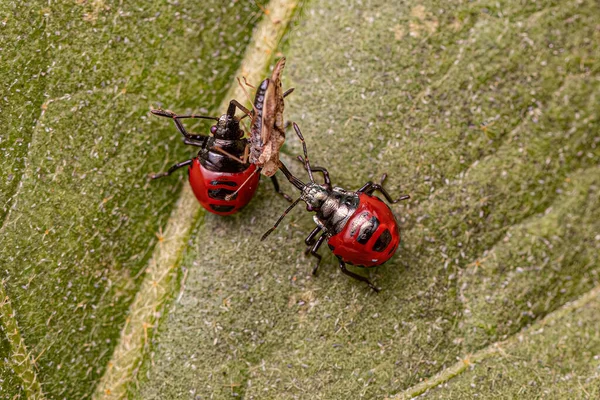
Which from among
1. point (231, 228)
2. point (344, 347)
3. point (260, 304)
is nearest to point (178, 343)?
point (260, 304)

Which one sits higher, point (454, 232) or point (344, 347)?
point (454, 232)

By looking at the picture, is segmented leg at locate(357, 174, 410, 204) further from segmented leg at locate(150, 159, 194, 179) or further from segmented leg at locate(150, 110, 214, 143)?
segmented leg at locate(150, 159, 194, 179)

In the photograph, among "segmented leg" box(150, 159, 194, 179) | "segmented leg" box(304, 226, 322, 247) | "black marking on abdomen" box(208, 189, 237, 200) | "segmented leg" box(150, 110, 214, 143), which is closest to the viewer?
"black marking on abdomen" box(208, 189, 237, 200)

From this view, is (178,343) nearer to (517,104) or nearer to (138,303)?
(138,303)

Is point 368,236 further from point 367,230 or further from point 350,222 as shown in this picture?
point 350,222

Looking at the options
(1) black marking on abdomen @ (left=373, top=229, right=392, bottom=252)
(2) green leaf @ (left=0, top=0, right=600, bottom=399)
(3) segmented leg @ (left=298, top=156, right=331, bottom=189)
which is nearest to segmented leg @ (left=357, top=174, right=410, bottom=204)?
(2) green leaf @ (left=0, top=0, right=600, bottom=399)

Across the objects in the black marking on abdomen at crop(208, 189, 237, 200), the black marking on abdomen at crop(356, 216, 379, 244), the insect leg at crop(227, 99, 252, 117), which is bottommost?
the black marking on abdomen at crop(208, 189, 237, 200)

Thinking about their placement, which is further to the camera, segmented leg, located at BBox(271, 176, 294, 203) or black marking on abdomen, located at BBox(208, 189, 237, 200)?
segmented leg, located at BBox(271, 176, 294, 203)

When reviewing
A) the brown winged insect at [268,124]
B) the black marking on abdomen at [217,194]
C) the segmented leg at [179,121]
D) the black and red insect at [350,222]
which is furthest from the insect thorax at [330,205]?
the segmented leg at [179,121]

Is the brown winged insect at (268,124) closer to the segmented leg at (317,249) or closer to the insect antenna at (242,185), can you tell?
the insect antenna at (242,185)

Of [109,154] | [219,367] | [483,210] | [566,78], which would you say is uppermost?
[566,78]
